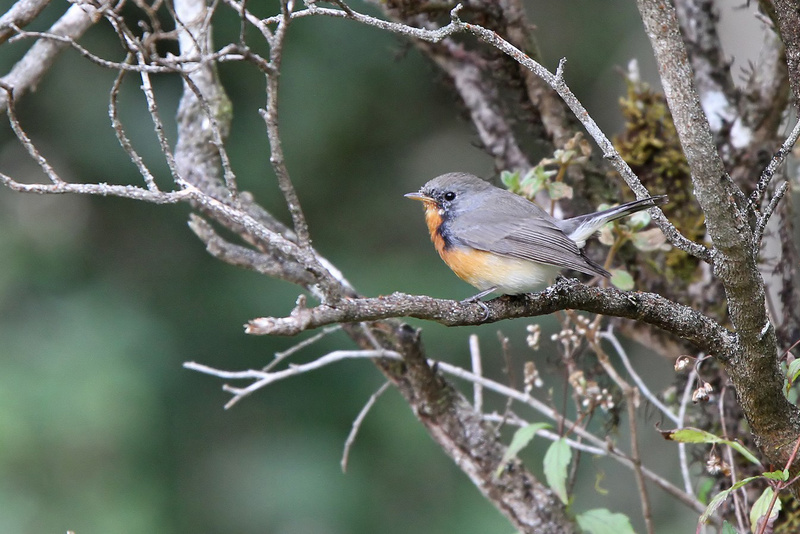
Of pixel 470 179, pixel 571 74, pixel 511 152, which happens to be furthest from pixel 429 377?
pixel 571 74

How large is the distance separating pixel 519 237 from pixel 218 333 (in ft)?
12.6

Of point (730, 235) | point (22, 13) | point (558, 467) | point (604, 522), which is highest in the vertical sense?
point (22, 13)

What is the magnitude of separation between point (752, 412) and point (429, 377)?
141 centimetres

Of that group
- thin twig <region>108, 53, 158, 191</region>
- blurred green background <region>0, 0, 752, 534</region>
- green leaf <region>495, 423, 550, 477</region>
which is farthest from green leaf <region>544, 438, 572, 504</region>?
blurred green background <region>0, 0, 752, 534</region>

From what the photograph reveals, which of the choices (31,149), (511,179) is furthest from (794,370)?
(31,149)

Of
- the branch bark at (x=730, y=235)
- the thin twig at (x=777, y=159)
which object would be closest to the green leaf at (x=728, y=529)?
the branch bark at (x=730, y=235)

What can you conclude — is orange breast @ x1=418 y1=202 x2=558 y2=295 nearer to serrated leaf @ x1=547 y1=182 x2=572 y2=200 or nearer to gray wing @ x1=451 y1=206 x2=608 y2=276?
gray wing @ x1=451 y1=206 x2=608 y2=276

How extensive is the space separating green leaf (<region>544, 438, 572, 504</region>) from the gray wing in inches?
30.2

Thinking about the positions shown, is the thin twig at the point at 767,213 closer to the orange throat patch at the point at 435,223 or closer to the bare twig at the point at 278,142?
the bare twig at the point at 278,142

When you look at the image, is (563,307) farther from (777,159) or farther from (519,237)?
(519,237)

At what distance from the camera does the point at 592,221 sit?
3625mm

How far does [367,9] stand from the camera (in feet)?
21.0

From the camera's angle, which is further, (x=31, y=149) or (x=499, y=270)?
(x=499, y=270)

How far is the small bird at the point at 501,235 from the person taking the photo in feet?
12.1
